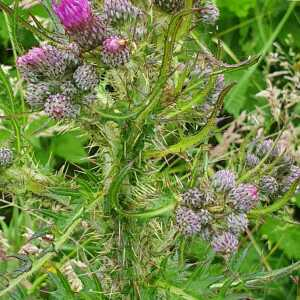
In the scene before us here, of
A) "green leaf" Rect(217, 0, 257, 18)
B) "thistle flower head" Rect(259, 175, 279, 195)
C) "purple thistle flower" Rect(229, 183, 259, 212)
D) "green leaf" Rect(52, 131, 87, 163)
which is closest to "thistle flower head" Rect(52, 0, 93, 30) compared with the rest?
"purple thistle flower" Rect(229, 183, 259, 212)

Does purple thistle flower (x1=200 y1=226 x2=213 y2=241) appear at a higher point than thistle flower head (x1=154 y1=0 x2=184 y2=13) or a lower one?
lower

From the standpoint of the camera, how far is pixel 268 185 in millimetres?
1802

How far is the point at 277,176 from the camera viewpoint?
1857mm

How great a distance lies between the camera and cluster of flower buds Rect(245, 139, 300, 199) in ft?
5.93

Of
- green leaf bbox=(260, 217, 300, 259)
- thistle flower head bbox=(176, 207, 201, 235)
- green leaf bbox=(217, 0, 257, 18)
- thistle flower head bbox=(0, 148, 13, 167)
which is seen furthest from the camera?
green leaf bbox=(217, 0, 257, 18)

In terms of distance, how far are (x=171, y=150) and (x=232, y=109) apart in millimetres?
1671

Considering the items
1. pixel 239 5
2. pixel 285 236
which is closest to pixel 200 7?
pixel 285 236

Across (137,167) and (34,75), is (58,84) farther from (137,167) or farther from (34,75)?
(137,167)

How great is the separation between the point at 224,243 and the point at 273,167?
0.35 metres

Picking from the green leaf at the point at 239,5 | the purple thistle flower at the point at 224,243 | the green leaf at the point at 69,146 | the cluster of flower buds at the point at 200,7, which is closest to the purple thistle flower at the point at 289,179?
the purple thistle flower at the point at 224,243

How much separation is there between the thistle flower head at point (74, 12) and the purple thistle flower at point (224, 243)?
570mm

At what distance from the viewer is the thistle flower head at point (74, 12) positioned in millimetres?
1476

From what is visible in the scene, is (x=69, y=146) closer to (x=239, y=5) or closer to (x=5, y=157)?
(x=239, y=5)

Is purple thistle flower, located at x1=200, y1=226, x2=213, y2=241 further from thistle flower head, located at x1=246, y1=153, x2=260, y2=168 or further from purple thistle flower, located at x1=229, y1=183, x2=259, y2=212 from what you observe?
thistle flower head, located at x1=246, y1=153, x2=260, y2=168
